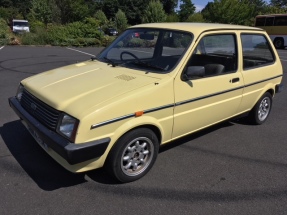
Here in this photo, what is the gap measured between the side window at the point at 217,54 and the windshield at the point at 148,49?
296 mm

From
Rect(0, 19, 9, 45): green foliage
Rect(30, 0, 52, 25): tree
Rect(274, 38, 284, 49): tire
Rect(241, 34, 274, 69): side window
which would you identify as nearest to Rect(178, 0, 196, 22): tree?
Rect(30, 0, 52, 25): tree

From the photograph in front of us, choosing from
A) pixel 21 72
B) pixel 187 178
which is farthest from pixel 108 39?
pixel 187 178

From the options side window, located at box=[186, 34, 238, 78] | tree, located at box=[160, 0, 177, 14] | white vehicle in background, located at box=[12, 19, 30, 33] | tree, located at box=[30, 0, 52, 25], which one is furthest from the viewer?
tree, located at box=[160, 0, 177, 14]

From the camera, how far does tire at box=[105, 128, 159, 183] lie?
3.07 m

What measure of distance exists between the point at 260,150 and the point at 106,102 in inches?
103

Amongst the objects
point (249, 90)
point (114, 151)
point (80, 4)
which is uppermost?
point (80, 4)

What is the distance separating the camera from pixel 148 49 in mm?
4258

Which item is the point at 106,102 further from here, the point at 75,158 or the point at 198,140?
the point at 198,140

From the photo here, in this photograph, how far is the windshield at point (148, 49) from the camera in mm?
3690

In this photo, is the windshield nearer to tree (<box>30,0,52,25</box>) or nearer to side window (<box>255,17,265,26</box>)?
side window (<box>255,17,265,26</box>)

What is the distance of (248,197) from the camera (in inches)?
123

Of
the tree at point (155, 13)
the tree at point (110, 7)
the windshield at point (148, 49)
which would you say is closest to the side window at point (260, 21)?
the tree at point (155, 13)

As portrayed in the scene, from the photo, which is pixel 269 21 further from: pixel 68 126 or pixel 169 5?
pixel 169 5

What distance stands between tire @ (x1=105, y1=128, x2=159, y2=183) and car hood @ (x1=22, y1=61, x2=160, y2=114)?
499mm
